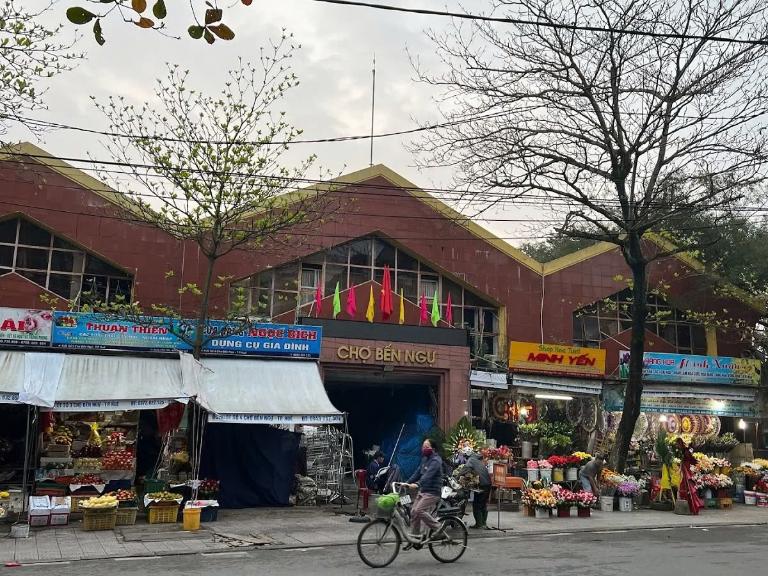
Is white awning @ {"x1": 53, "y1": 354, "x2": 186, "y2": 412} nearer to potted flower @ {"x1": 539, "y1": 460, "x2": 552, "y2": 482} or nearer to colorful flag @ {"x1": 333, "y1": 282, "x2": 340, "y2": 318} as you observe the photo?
colorful flag @ {"x1": 333, "y1": 282, "x2": 340, "y2": 318}

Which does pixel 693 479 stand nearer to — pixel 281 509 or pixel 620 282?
→ pixel 620 282

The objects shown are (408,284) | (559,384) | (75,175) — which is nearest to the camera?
(75,175)

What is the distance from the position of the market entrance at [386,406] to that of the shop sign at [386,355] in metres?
0.69

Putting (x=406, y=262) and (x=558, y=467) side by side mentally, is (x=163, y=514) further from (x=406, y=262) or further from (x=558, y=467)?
(x=406, y=262)

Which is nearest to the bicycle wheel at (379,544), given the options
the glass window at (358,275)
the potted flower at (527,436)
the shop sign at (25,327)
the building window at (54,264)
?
the shop sign at (25,327)

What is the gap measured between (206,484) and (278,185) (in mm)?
6942

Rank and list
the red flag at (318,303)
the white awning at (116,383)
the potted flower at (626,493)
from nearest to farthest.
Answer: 1. the white awning at (116,383)
2. the potted flower at (626,493)
3. the red flag at (318,303)

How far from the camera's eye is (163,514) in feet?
47.7

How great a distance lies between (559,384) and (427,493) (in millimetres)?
14152

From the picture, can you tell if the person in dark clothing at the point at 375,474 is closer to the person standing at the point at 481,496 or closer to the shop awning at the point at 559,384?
the person standing at the point at 481,496

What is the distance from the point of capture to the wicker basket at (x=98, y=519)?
44.8 feet

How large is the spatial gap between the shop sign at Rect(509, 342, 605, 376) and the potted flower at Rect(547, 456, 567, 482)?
14.0 feet

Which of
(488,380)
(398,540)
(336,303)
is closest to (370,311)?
(336,303)

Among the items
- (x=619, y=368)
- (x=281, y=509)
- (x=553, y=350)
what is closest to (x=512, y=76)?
(x=553, y=350)
